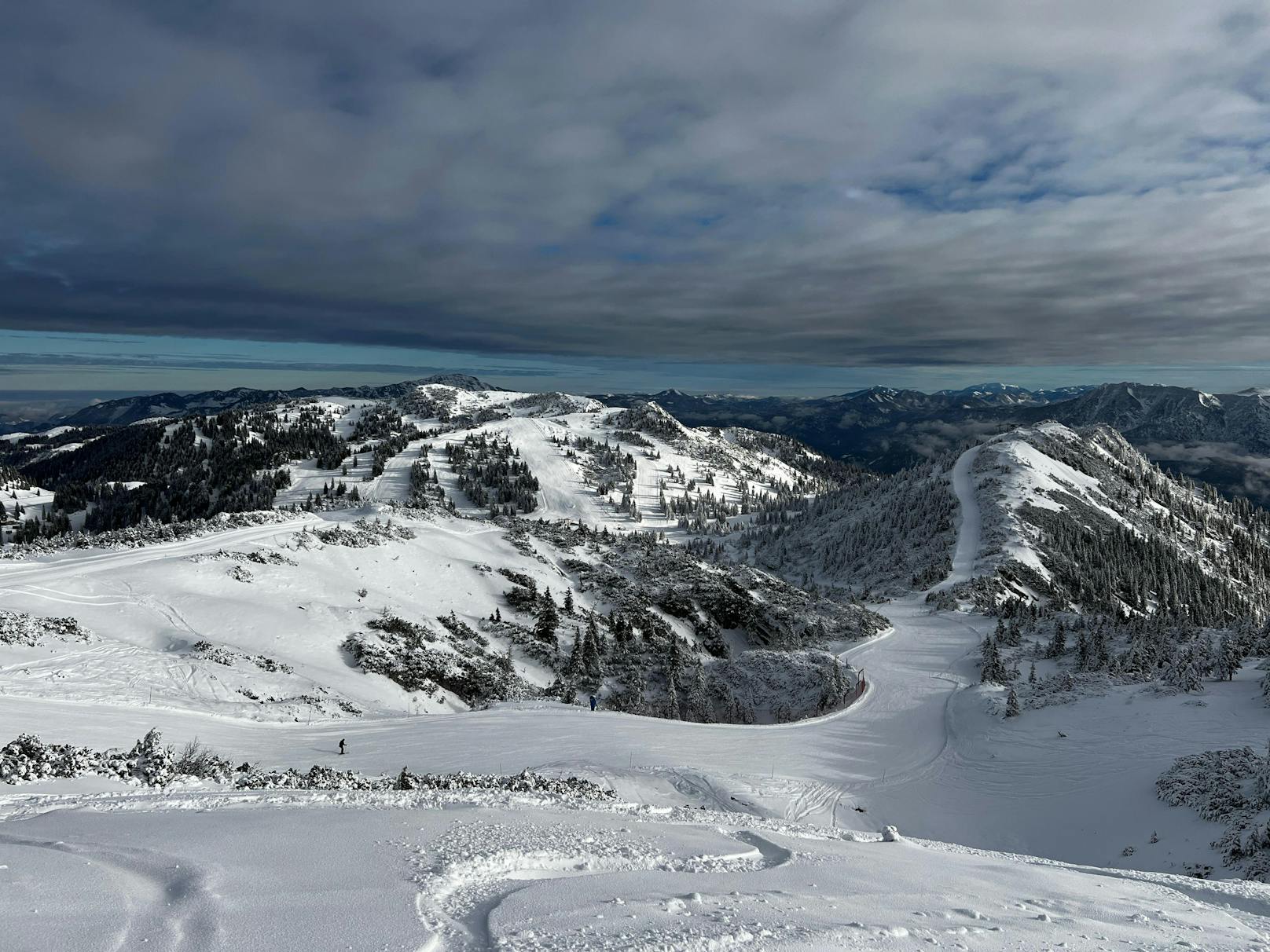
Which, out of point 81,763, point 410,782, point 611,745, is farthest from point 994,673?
point 81,763

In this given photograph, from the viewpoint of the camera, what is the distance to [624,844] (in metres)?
11.9

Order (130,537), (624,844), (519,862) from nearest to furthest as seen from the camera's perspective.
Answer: (519,862)
(624,844)
(130,537)

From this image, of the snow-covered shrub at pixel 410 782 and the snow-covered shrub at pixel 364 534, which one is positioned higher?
the snow-covered shrub at pixel 364 534

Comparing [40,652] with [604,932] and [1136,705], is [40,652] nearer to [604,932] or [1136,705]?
[604,932]

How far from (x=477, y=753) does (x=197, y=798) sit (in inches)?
497

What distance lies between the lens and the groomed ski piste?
23.9ft

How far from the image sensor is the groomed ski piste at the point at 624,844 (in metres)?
Result: 7.27

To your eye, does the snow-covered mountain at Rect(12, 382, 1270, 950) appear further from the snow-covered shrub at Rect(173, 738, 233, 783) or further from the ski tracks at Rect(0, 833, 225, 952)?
the snow-covered shrub at Rect(173, 738, 233, 783)

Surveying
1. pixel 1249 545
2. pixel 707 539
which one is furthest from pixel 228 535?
pixel 1249 545

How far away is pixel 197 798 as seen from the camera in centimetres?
1362

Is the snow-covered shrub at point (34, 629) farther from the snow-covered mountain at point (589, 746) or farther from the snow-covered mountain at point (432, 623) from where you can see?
the snow-covered mountain at point (432, 623)

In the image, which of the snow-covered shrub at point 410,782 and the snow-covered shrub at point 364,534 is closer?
the snow-covered shrub at point 410,782

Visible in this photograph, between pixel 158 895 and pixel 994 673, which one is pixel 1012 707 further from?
pixel 158 895

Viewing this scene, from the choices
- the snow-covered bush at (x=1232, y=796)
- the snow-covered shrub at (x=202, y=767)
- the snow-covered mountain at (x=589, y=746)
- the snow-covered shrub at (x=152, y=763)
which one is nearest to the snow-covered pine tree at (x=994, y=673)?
the snow-covered mountain at (x=589, y=746)
